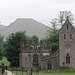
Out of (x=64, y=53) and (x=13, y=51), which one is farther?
(x=13, y=51)

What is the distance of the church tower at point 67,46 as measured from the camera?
56.7 metres

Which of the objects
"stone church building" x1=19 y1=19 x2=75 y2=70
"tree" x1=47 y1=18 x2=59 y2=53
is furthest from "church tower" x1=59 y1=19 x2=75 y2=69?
"tree" x1=47 y1=18 x2=59 y2=53

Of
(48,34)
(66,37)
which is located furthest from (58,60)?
(48,34)

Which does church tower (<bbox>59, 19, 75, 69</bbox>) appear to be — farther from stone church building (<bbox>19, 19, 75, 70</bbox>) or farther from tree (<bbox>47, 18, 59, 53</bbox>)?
tree (<bbox>47, 18, 59, 53</bbox>)

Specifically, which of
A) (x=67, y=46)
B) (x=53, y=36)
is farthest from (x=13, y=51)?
(x=67, y=46)

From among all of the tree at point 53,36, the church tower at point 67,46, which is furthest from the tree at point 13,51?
the church tower at point 67,46

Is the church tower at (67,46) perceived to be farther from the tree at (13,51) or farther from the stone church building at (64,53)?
the tree at (13,51)

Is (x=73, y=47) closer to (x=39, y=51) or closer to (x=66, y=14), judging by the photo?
(x=39, y=51)

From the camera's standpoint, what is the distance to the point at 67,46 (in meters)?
57.4

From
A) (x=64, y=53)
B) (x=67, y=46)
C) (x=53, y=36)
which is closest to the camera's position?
(x=64, y=53)

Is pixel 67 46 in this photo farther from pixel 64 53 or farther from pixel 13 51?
pixel 13 51

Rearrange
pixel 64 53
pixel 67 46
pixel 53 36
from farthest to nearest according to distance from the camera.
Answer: pixel 53 36 → pixel 67 46 → pixel 64 53

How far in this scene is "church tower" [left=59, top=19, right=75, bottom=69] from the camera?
186 ft

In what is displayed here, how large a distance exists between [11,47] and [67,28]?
23018 mm
